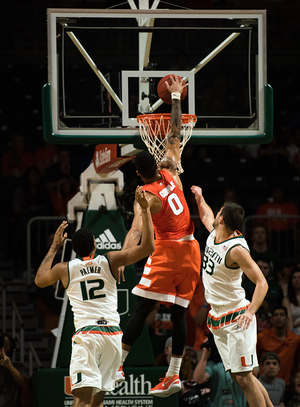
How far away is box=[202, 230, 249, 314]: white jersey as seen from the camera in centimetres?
604

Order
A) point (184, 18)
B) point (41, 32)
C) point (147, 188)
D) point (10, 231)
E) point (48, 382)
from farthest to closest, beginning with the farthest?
1. point (41, 32)
2. point (10, 231)
3. point (48, 382)
4. point (184, 18)
5. point (147, 188)

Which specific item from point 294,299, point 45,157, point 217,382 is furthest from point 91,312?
point 45,157

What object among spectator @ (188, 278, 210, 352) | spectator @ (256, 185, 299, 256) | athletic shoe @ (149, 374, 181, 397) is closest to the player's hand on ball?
athletic shoe @ (149, 374, 181, 397)

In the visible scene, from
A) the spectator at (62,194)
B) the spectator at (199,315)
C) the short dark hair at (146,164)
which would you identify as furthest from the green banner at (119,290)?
the spectator at (62,194)

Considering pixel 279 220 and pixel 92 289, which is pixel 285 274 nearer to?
pixel 279 220

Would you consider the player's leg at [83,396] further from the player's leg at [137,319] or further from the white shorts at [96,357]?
the player's leg at [137,319]

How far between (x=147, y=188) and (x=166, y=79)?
3.75 ft

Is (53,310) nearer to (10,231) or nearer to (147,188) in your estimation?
(10,231)

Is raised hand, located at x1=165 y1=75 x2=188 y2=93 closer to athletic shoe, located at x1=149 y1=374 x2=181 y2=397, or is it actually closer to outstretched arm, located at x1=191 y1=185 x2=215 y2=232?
outstretched arm, located at x1=191 y1=185 x2=215 y2=232

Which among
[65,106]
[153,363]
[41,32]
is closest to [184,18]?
[65,106]

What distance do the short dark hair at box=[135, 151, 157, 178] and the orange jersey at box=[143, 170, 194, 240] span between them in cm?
11

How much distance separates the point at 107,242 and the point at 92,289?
234 cm

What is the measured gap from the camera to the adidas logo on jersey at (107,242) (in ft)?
26.9

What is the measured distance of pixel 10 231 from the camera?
1072 cm
